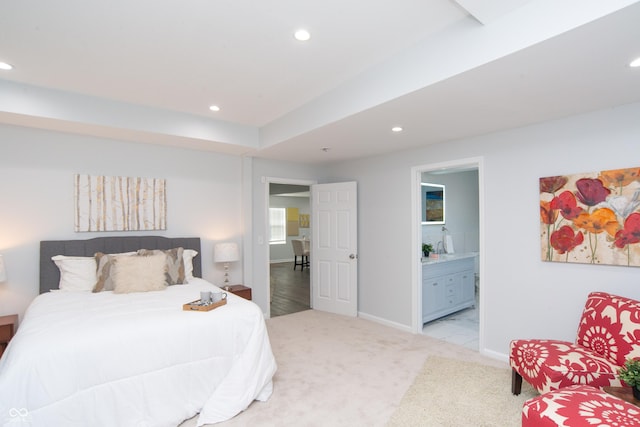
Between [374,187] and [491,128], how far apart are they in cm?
179

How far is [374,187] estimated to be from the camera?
4699 millimetres

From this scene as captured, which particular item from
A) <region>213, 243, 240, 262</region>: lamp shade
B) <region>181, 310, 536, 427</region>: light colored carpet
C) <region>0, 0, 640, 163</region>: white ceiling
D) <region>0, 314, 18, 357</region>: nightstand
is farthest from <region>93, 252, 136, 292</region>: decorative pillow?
<region>181, 310, 536, 427</region>: light colored carpet

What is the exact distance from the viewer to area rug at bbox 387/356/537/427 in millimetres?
2328

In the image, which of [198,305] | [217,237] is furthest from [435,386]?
[217,237]

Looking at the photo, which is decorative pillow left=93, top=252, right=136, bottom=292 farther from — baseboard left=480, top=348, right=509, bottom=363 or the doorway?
baseboard left=480, top=348, right=509, bottom=363

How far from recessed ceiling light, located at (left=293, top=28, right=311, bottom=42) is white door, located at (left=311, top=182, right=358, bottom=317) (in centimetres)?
286

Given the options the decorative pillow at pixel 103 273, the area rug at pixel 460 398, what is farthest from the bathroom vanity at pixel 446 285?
the decorative pillow at pixel 103 273

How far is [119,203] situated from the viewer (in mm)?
3760

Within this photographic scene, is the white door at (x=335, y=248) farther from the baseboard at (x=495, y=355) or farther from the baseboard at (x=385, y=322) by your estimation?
the baseboard at (x=495, y=355)

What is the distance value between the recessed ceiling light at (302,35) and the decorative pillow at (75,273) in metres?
3.01

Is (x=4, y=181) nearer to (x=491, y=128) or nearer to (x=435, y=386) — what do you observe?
(x=435, y=386)

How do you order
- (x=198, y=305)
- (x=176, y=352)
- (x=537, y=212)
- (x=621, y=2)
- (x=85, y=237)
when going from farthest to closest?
(x=85, y=237) → (x=537, y=212) → (x=198, y=305) → (x=176, y=352) → (x=621, y=2)

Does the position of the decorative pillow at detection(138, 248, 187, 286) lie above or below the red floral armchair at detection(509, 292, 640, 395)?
above

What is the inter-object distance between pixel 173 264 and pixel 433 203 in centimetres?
419
